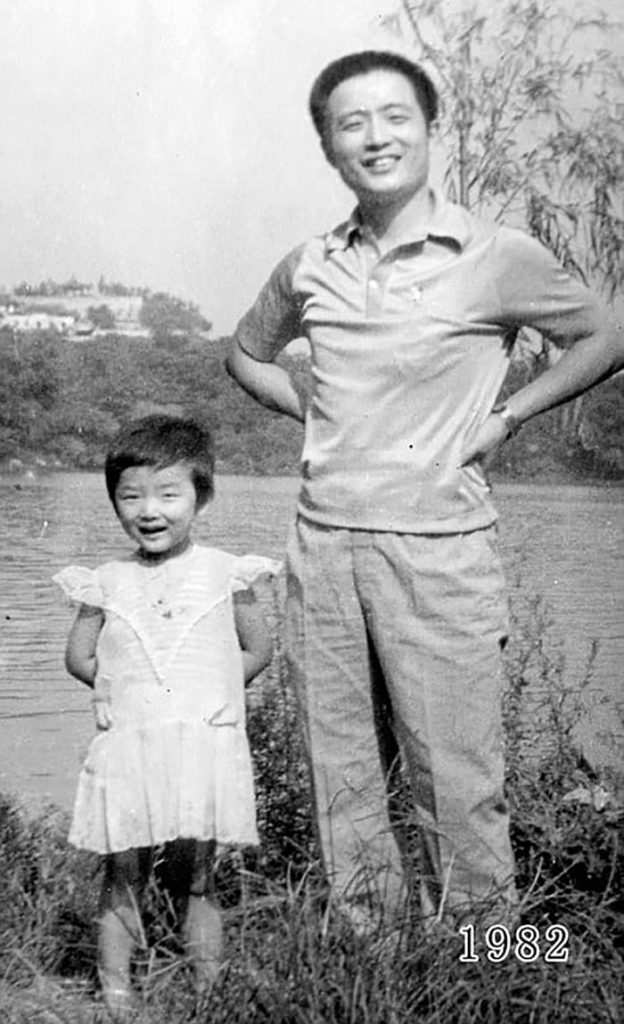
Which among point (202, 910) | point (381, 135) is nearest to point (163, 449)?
point (381, 135)

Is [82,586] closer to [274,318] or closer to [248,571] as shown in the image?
[248,571]

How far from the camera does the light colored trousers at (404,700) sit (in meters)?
3.07

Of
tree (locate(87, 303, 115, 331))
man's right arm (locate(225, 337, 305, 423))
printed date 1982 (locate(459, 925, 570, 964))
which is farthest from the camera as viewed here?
tree (locate(87, 303, 115, 331))

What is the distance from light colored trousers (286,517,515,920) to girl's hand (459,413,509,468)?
0.16 meters

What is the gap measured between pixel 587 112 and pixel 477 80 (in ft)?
1.02

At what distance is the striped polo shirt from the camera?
306 cm

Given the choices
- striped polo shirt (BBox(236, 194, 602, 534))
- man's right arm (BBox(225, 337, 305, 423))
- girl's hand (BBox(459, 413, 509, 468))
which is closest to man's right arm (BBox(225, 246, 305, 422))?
→ man's right arm (BBox(225, 337, 305, 423))

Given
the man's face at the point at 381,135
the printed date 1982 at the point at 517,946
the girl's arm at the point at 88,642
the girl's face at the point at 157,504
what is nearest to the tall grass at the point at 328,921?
the printed date 1982 at the point at 517,946

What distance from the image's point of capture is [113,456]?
10.9 feet

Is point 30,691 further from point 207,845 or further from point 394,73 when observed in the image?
point 394,73

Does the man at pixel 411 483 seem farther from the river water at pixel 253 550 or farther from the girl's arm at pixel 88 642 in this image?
the river water at pixel 253 550

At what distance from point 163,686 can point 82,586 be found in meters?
0.30

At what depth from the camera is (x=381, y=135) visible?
3096mm

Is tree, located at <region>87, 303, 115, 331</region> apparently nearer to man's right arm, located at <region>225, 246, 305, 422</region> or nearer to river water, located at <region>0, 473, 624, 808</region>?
river water, located at <region>0, 473, 624, 808</region>
